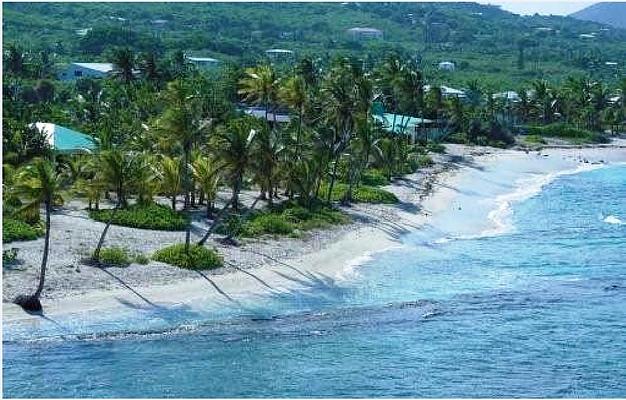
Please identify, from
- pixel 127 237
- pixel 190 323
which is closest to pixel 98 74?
pixel 127 237

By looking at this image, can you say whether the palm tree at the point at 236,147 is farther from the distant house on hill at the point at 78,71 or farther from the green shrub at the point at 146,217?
the distant house on hill at the point at 78,71

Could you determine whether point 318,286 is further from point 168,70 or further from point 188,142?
point 168,70

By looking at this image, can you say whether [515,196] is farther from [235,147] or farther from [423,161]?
[235,147]

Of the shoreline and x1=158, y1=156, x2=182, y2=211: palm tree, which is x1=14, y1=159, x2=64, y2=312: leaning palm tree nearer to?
the shoreline

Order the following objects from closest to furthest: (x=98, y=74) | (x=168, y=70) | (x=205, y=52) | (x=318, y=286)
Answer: (x=318, y=286) → (x=168, y=70) → (x=98, y=74) → (x=205, y=52)

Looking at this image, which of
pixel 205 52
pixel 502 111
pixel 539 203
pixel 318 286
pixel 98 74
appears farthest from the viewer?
pixel 205 52

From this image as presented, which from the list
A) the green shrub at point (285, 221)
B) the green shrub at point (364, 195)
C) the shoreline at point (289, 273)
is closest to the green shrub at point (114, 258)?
the shoreline at point (289, 273)
